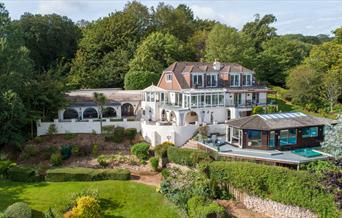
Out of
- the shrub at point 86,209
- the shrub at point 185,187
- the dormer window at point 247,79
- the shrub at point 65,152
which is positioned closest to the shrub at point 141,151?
the shrub at point 185,187

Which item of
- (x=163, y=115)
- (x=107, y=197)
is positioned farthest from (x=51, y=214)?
(x=163, y=115)

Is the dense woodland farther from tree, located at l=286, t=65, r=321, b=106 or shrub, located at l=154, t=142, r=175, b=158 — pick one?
shrub, located at l=154, t=142, r=175, b=158

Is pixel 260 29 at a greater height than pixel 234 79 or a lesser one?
greater

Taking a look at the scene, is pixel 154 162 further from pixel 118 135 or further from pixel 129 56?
pixel 129 56

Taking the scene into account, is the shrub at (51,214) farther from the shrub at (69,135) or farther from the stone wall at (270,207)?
the shrub at (69,135)

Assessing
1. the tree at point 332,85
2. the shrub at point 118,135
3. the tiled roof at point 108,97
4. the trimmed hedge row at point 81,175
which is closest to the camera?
the trimmed hedge row at point 81,175

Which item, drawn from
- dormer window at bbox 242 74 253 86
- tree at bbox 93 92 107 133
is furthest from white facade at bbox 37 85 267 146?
dormer window at bbox 242 74 253 86
